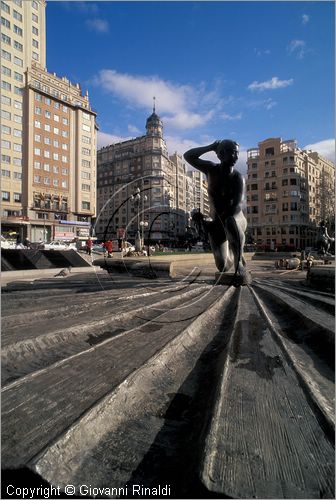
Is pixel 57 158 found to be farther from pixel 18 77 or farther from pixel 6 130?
pixel 18 77

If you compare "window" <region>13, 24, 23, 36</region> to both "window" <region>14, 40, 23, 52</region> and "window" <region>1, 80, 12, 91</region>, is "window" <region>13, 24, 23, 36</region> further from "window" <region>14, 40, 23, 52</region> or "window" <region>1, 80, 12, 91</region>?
"window" <region>1, 80, 12, 91</region>

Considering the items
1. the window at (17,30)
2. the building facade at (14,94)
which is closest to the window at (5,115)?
the building facade at (14,94)

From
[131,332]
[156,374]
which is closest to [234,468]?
[156,374]

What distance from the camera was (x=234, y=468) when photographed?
39.1 inches

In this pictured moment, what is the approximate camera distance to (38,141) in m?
47.7

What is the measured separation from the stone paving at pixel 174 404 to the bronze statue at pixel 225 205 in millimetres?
2385

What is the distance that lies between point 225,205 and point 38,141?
51676mm

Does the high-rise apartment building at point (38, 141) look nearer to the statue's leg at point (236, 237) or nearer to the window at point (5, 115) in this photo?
the window at point (5, 115)

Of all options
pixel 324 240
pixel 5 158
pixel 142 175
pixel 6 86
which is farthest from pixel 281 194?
pixel 6 86

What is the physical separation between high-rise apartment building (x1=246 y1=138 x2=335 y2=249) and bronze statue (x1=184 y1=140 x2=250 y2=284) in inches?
2207

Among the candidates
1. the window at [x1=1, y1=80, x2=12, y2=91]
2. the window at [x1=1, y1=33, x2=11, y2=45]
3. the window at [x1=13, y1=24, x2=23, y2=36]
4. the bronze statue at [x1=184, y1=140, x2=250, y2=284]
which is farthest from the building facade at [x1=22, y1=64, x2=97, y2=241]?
the bronze statue at [x1=184, y1=140, x2=250, y2=284]

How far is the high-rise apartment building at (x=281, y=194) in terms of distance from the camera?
197 feet

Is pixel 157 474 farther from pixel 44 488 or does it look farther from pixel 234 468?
pixel 44 488

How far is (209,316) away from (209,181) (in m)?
3.32
